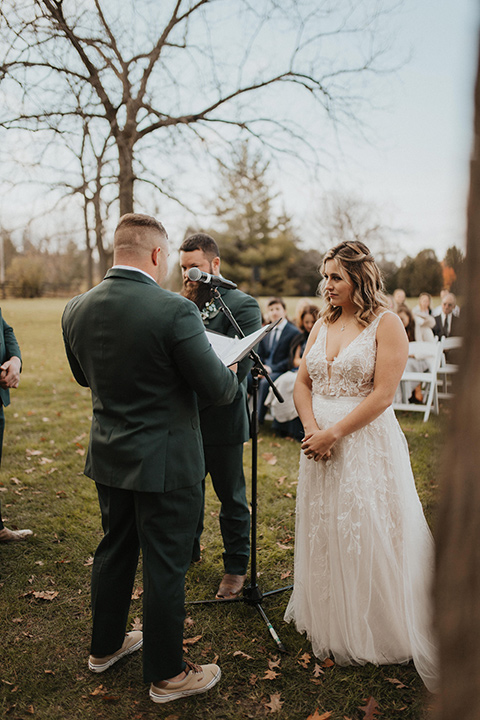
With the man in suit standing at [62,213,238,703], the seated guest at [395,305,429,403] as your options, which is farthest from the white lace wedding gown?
the seated guest at [395,305,429,403]

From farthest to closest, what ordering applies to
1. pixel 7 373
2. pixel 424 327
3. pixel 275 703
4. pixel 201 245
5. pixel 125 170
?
pixel 424 327 → pixel 125 170 → pixel 7 373 → pixel 201 245 → pixel 275 703

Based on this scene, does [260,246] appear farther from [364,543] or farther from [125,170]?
[364,543]

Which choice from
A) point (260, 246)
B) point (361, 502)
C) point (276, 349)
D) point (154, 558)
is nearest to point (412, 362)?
point (276, 349)

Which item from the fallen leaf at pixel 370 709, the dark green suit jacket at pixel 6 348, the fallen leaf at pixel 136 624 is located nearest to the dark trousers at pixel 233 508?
the fallen leaf at pixel 136 624

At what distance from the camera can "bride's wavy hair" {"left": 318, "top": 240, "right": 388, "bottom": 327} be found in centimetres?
301

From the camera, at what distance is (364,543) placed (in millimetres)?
2900

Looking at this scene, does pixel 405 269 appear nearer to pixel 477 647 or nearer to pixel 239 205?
pixel 239 205

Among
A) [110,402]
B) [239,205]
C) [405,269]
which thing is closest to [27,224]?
[110,402]

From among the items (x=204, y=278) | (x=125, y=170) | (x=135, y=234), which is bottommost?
(x=204, y=278)

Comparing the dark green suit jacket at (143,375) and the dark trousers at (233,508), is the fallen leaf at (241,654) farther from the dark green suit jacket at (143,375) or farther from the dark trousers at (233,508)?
the dark green suit jacket at (143,375)

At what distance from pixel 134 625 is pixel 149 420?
1767 millimetres

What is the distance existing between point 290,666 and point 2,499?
372 cm

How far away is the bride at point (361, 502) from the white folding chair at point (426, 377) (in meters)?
4.79

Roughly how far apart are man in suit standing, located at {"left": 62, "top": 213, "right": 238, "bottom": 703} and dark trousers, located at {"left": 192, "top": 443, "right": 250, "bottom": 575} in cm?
103
